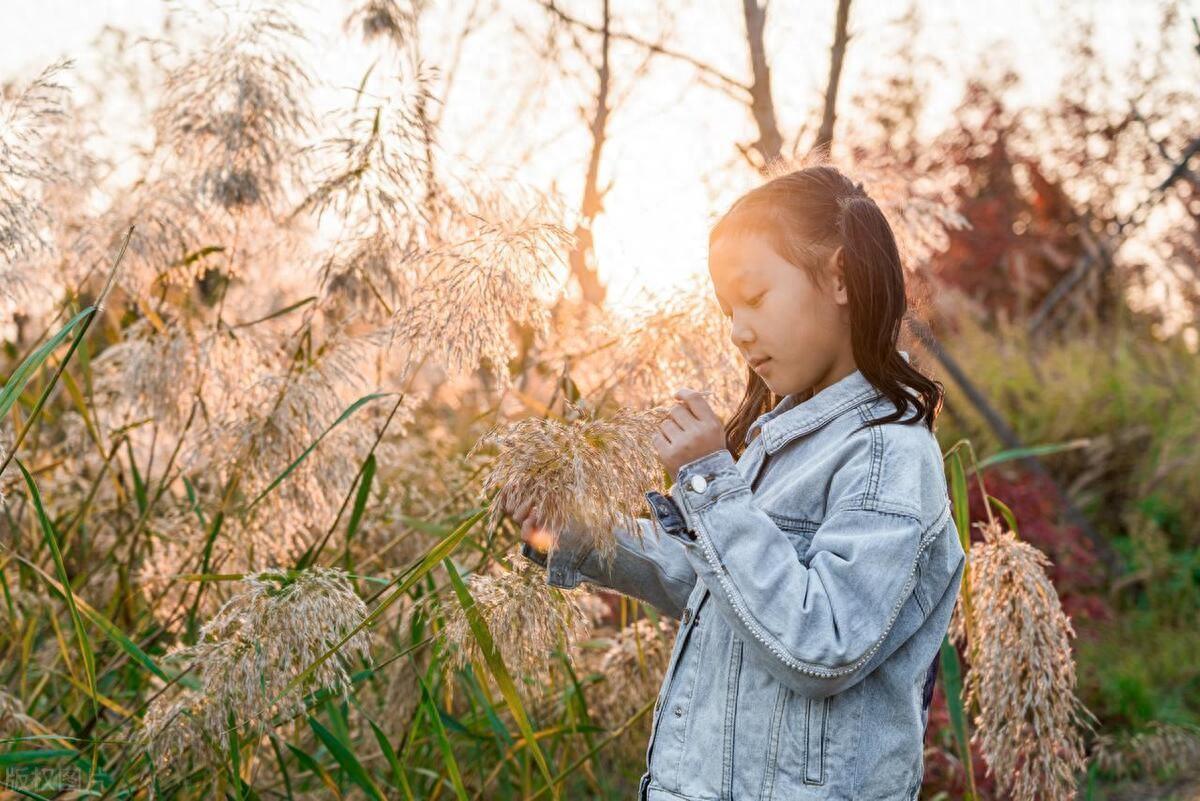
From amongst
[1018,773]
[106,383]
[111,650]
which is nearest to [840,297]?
[1018,773]

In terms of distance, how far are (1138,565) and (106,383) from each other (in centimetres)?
419

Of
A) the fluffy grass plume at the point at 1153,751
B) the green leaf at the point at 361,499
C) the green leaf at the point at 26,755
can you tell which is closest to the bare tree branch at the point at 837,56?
the fluffy grass plume at the point at 1153,751

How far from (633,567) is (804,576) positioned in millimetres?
443

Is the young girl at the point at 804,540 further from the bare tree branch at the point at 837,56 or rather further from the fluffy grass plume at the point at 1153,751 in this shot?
the bare tree branch at the point at 837,56

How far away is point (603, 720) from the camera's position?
2.54 metres

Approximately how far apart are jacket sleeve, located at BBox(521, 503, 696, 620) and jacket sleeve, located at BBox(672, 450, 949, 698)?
27cm

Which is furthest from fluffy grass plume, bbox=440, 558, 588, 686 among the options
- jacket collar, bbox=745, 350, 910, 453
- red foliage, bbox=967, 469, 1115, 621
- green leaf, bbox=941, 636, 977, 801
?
red foliage, bbox=967, 469, 1115, 621

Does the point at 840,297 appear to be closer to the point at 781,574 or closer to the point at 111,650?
the point at 781,574

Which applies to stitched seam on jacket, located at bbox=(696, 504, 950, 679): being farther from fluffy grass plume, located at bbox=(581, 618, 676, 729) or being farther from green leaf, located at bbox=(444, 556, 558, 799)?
fluffy grass plume, located at bbox=(581, 618, 676, 729)

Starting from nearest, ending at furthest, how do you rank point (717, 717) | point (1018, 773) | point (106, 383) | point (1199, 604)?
point (717, 717) → point (1018, 773) → point (106, 383) → point (1199, 604)

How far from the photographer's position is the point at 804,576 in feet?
4.68

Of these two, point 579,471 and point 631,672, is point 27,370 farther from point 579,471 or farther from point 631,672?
point 631,672

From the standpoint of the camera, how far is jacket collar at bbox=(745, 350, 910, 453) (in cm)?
167

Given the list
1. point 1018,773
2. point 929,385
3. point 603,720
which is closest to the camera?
point 929,385
